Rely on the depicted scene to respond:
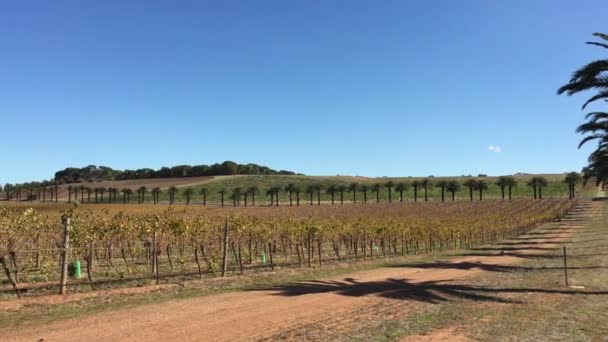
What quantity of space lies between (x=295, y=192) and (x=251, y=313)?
4838 inches

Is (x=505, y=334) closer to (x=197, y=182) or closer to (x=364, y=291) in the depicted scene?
(x=364, y=291)

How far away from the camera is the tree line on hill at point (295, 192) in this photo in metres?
124

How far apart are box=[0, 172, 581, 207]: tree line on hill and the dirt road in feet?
339

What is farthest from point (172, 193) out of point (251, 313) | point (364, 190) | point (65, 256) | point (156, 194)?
point (251, 313)

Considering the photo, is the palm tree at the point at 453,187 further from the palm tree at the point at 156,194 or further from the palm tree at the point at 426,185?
the palm tree at the point at 156,194

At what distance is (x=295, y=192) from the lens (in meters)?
135

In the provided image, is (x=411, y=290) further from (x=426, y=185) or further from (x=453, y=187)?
(x=426, y=185)

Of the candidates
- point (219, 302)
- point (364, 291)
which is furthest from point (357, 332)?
point (364, 291)

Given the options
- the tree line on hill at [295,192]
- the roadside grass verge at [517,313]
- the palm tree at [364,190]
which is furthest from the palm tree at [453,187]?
the roadside grass verge at [517,313]

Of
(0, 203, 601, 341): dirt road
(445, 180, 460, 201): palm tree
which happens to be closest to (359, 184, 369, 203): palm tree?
(445, 180, 460, 201): palm tree

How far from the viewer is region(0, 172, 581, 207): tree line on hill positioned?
407ft

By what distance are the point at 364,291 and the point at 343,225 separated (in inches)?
593

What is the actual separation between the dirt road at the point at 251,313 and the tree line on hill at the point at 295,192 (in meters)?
103

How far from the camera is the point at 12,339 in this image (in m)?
9.07
